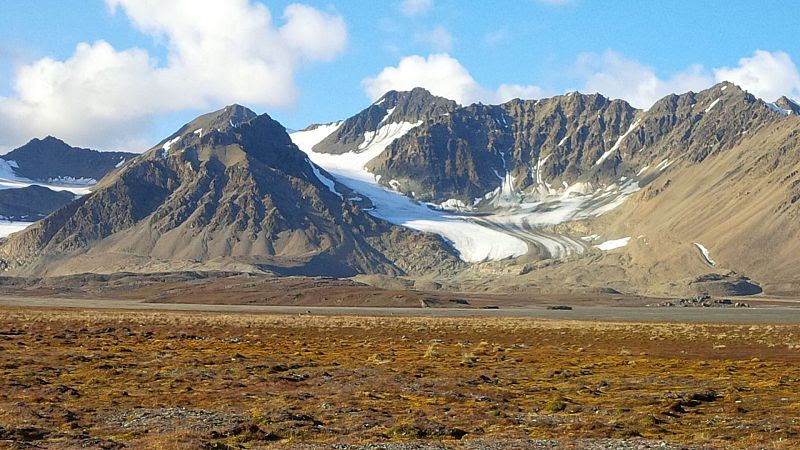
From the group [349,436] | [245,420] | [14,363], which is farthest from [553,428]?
[14,363]

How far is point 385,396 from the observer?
29.0 meters

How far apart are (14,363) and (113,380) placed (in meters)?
7.32

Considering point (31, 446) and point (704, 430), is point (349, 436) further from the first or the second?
point (704, 430)

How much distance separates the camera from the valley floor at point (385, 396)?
69.2ft

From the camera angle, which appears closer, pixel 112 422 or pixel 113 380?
pixel 112 422

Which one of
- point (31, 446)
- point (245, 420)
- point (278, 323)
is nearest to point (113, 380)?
point (245, 420)

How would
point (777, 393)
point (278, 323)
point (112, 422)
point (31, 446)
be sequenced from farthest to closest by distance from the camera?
1. point (278, 323)
2. point (777, 393)
3. point (112, 422)
4. point (31, 446)

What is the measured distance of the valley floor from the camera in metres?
21.1

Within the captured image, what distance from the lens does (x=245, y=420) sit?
76.7 feet

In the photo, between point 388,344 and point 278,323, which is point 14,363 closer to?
point 388,344

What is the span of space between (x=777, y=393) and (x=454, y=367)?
14136 mm

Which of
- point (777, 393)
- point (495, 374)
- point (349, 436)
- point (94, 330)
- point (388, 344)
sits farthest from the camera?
point (94, 330)

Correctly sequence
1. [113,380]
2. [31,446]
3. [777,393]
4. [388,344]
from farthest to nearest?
[388,344], [113,380], [777,393], [31,446]

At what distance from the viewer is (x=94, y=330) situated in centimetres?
6488
